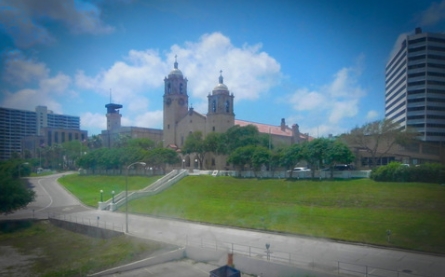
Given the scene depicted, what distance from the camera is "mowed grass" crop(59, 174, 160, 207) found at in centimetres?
2444

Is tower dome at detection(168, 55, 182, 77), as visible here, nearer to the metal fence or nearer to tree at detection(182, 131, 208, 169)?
tree at detection(182, 131, 208, 169)

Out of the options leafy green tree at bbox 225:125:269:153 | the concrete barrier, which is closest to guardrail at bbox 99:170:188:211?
leafy green tree at bbox 225:125:269:153

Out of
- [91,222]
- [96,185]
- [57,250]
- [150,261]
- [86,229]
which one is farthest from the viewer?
[96,185]

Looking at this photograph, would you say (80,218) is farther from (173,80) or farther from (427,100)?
(173,80)

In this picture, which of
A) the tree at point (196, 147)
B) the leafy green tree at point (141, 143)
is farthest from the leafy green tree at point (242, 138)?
the leafy green tree at point (141, 143)

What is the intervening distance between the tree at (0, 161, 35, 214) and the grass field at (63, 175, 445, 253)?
18.7ft

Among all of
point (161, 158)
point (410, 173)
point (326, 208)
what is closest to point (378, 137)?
point (410, 173)

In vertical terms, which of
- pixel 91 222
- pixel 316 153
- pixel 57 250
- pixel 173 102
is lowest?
pixel 57 250

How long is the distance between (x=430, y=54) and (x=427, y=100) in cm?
150

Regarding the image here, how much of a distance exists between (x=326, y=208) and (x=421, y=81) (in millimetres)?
6619

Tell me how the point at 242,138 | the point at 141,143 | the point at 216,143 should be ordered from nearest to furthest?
the point at 242,138 < the point at 216,143 < the point at 141,143

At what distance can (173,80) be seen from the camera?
129 feet

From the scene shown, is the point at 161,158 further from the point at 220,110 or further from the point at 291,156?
the point at 291,156

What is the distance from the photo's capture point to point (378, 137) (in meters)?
18.0
